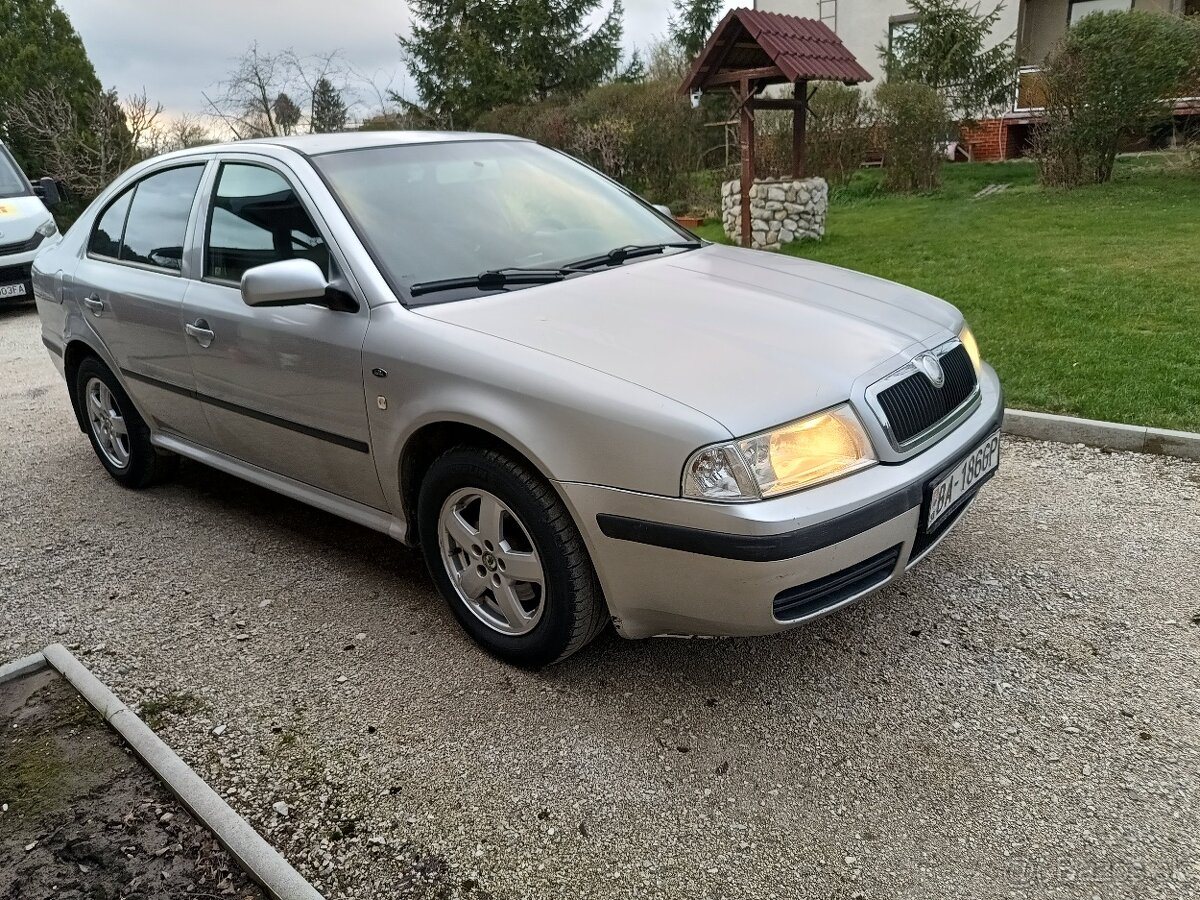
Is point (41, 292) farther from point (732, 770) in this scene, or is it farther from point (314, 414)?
point (732, 770)

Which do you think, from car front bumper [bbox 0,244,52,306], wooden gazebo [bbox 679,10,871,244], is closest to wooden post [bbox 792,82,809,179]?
wooden gazebo [bbox 679,10,871,244]

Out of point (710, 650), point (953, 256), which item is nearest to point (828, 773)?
point (710, 650)

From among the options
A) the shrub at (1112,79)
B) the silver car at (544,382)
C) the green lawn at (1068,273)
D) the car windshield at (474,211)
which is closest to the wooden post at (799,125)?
the green lawn at (1068,273)

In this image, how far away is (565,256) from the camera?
11.5ft

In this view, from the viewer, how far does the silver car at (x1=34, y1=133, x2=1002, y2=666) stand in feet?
8.17

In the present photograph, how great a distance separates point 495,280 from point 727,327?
33.7 inches

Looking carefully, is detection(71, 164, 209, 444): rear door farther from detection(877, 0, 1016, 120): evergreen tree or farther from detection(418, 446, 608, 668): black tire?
detection(877, 0, 1016, 120): evergreen tree

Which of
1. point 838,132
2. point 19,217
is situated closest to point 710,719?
point 19,217

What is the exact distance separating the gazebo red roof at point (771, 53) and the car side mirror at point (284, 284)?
7871 mm

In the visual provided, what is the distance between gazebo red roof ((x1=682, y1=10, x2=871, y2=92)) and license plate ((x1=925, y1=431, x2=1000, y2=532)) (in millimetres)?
7565

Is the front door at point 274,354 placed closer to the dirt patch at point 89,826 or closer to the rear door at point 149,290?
the rear door at point 149,290

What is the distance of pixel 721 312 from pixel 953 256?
6.90 metres

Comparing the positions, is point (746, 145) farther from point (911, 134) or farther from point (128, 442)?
point (128, 442)

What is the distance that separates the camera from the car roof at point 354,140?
12.0 feet
